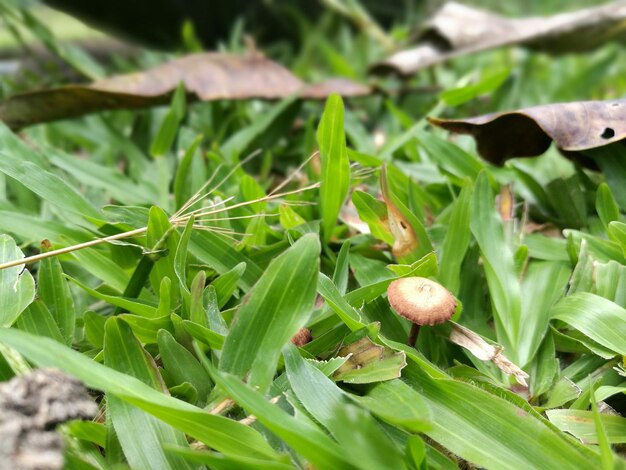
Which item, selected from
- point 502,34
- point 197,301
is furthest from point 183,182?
point 502,34

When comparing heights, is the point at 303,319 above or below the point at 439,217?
above

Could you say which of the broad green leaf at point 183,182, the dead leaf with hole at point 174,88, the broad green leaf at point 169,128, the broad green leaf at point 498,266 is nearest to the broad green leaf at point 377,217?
the broad green leaf at point 498,266

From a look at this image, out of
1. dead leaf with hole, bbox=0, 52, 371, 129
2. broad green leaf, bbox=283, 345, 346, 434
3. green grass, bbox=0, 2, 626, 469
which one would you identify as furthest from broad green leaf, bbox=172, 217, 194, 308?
dead leaf with hole, bbox=0, 52, 371, 129

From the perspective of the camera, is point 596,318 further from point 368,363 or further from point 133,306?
point 133,306

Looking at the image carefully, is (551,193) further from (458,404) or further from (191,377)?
(191,377)

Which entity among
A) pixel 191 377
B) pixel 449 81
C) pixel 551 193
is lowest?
pixel 449 81

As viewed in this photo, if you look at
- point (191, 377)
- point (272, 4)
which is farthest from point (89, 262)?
point (272, 4)
